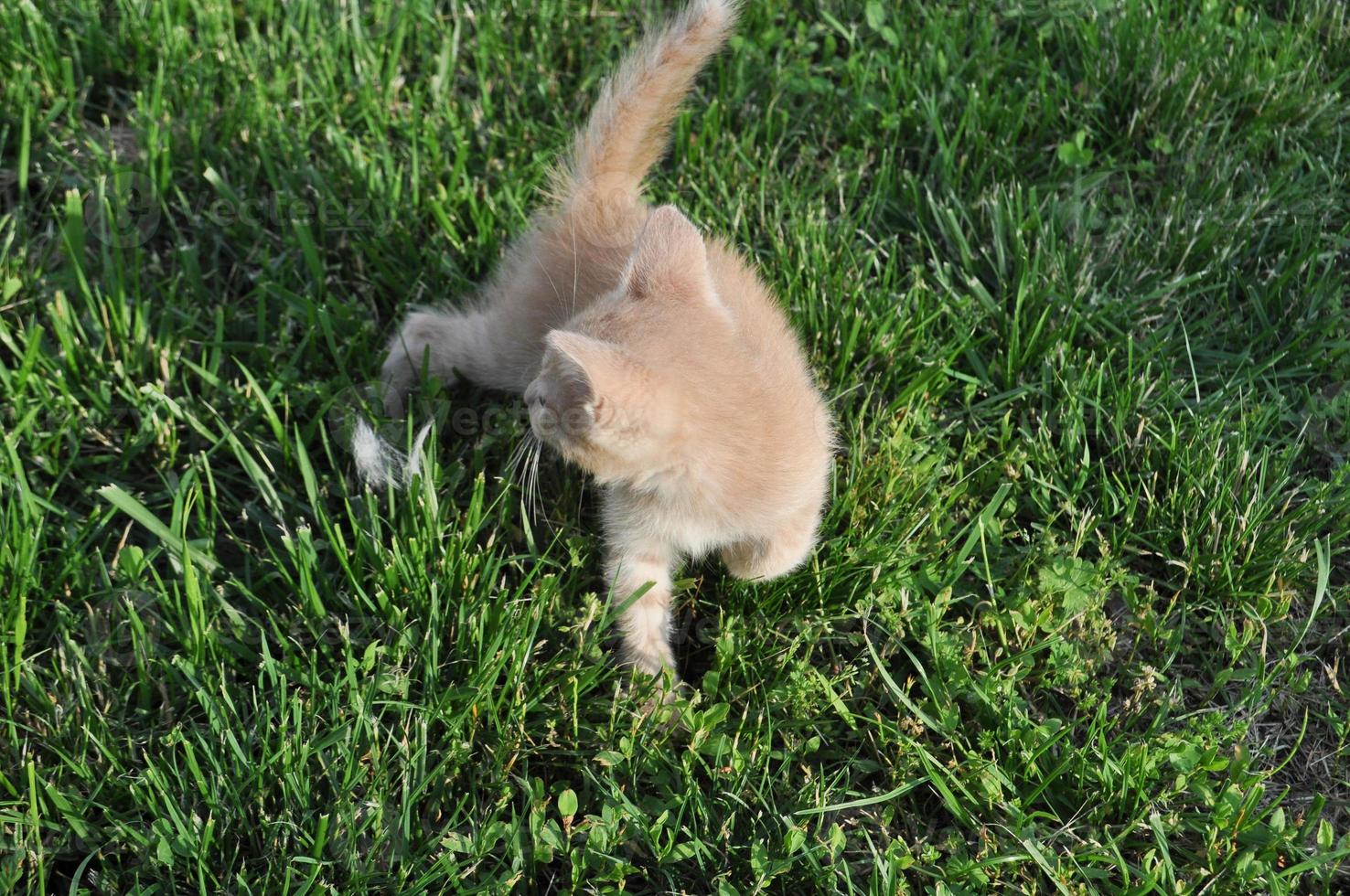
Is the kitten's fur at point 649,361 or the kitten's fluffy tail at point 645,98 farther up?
the kitten's fluffy tail at point 645,98

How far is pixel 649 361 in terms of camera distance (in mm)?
1822

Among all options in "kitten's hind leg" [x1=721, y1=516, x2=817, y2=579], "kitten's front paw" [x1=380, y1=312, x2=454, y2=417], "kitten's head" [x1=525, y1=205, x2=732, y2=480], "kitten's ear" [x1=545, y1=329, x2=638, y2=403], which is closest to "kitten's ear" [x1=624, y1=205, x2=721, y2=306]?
"kitten's head" [x1=525, y1=205, x2=732, y2=480]

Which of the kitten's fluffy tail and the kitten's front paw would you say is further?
the kitten's front paw

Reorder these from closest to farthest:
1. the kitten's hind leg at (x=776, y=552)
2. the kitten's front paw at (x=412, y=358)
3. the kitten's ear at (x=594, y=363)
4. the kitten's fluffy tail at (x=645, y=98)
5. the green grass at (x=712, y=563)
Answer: the kitten's ear at (x=594, y=363) → the green grass at (x=712, y=563) → the kitten's hind leg at (x=776, y=552) → the kitten's fluffy tail at (x=645, y=98) → the kitten's front paw at (x=412, y=358)

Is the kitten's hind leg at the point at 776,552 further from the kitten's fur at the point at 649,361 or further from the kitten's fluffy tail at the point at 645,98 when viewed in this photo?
the kitten's fluffy tail at the point at 645,98

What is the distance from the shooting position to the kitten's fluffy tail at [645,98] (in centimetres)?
238

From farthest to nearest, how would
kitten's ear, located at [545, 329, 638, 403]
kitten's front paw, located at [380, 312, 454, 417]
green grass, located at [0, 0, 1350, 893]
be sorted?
kitten's front paw, located at [380, 312, 454, 417]
green grass, located at [0, 0, 1350, 893]
kitten's ear, located at [545, 329, 638, 403]

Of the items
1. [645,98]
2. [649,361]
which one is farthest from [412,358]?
[649,361]

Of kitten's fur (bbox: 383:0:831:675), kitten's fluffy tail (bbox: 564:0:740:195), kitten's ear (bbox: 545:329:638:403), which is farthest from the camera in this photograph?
kitten's fluffy tail (bbox: 564:0:740:195)

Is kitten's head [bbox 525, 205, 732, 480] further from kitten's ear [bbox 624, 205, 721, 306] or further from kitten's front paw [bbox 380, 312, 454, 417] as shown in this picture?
kitten's front paw [bbox 380, 312, 454, 417]

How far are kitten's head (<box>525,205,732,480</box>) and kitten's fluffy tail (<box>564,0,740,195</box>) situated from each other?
410 mm

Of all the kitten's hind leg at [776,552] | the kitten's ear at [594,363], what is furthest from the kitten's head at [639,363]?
the kitten's hind leg at [776,552]

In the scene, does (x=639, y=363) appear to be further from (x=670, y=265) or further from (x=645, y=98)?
(x=645, y=98)

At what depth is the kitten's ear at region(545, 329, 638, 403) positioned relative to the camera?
168 centimetres
